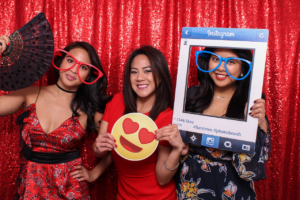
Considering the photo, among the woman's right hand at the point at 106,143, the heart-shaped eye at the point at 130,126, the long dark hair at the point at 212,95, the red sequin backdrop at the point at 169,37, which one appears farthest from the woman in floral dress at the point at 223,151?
the red sequin backdrop at the point at 169,37

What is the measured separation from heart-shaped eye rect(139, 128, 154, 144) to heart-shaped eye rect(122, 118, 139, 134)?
1.1 inches

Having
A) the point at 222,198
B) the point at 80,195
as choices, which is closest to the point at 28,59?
the point at 80,195

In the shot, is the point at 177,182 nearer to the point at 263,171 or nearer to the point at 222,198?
the point at 222,198

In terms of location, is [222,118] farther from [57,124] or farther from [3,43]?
[3,43]

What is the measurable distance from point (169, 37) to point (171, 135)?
0.79 meters

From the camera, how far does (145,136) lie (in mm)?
932

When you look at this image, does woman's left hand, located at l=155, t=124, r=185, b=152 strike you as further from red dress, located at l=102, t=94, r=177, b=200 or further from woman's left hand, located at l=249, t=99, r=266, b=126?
woman's left hand, located at l=249, t=99, r=266, b=126

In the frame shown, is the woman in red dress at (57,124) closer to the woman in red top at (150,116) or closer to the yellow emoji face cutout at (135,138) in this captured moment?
the woman in red top at (150,116)

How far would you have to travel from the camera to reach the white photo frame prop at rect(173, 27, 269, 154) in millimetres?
871

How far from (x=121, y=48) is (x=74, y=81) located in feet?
1.49

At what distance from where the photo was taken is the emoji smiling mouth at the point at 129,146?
36.4 inches

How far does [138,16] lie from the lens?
4.88 feet

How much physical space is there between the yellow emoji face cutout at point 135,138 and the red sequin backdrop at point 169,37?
63 centimetres

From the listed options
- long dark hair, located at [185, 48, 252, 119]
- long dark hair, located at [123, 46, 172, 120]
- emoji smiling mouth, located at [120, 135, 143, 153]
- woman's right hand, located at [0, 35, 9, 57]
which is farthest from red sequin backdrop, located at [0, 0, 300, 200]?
emoji smiling mouth, located at [120, 135, 143, 153]
